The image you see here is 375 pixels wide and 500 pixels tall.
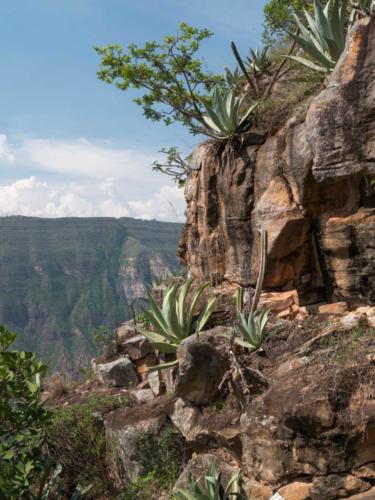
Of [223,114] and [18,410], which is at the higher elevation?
[223,114]

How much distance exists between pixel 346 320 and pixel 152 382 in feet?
10.4

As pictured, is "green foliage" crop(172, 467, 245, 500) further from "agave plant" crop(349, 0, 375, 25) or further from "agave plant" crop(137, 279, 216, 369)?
"agave plant" crop(349, 0, 375, 25)

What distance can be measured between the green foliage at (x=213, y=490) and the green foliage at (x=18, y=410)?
147 centimetres

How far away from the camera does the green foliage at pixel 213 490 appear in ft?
15.4

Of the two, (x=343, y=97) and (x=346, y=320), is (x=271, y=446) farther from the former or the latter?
(x=343, y=97)

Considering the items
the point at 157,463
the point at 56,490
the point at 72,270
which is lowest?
the point at 72,270

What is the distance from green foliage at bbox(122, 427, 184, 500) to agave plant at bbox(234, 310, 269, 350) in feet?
4.96

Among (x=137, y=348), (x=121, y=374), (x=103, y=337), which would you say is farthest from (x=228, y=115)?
(x=103, y=337)

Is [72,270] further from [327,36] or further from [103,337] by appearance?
[327,36]

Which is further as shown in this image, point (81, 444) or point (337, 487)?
point (81, 444)

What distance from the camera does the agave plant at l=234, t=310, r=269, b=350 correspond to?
5738mm

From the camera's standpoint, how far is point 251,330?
5773 mm

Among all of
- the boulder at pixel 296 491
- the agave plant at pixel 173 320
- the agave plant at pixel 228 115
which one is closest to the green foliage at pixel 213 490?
the boulder at pixel 296 491

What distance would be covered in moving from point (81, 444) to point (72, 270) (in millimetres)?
123099
